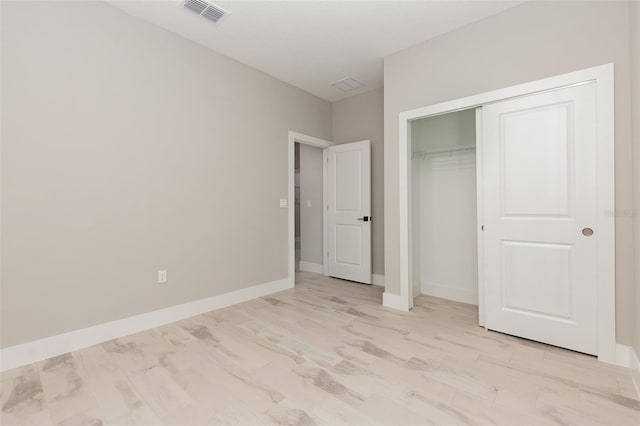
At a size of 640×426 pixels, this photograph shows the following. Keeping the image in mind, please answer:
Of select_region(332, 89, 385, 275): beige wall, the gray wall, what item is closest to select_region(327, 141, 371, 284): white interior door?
select_region(332, 89, 385, 275): beige wall

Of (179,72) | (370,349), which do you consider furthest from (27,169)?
(370,349)

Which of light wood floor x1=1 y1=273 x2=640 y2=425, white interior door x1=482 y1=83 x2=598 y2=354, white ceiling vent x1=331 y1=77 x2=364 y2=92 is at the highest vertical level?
white ceiling vent x1=331 y1=77 x2=364 y2=92

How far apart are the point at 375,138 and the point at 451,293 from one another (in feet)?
7.70

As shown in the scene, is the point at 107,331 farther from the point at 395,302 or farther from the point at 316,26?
the point at 316,26

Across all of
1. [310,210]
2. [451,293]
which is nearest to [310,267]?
[310,210]

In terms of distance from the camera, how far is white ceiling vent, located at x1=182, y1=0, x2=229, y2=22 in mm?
2501

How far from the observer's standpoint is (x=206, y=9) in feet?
8.50

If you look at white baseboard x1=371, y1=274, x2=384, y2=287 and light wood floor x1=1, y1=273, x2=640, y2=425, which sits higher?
white baseboard x1=371, y1=274, x2=384, y2=287

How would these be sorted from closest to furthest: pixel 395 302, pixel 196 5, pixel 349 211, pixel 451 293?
pixel 196 5, pixel 395 302, pixel 451 293, pixel 349 211

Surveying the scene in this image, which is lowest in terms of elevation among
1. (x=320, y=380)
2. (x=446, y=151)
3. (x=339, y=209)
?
(x=320, y=380)

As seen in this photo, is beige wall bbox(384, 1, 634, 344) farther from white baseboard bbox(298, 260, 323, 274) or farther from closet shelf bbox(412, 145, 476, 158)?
white baseboard bbox(298, 260, 323, 274)

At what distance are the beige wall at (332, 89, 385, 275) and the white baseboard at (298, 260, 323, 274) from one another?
110cm

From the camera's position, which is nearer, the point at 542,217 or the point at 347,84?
the point at 542,217

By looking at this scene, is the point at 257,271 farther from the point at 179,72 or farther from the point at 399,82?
the point at 399,82
